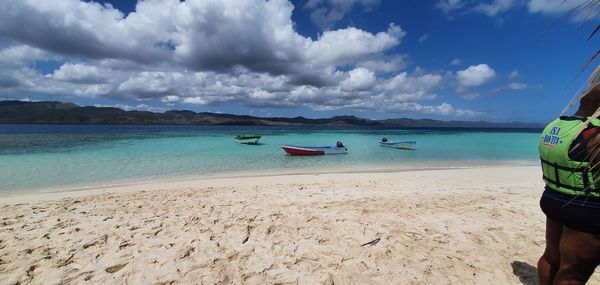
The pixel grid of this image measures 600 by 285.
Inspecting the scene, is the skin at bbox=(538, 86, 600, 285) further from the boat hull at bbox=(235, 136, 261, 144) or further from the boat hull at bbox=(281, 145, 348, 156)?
the boat hull at bbox=(235, 136, 261, 144)

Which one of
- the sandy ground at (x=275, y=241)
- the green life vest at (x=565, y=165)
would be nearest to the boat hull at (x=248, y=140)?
the sandy ground at (x=275, y=241)

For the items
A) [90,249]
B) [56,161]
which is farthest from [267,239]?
[56,161]

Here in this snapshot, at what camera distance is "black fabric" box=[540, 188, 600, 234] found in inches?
81.5

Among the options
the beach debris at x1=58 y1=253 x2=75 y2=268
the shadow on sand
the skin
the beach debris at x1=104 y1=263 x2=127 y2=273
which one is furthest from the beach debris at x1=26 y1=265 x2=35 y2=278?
the shadow on sand

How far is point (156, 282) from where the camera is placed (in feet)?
11.4

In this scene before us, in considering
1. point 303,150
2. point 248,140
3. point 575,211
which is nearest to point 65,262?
point 575,211

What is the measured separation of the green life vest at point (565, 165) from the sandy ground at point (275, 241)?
187cm

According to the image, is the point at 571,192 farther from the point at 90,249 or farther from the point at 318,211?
the point at 90,249

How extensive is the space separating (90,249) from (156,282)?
61.5 inches

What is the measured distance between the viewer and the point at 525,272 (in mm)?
3744

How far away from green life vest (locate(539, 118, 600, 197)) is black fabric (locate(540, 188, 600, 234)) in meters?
0.05

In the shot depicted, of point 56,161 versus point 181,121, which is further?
point 181,121

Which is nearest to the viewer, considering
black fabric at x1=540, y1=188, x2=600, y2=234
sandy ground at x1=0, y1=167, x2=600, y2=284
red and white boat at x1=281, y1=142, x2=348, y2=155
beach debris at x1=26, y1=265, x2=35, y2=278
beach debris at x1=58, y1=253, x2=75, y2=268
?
black fabric at x1=540, y1=188, x2=600, y2=234

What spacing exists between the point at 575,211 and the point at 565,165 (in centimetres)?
35
